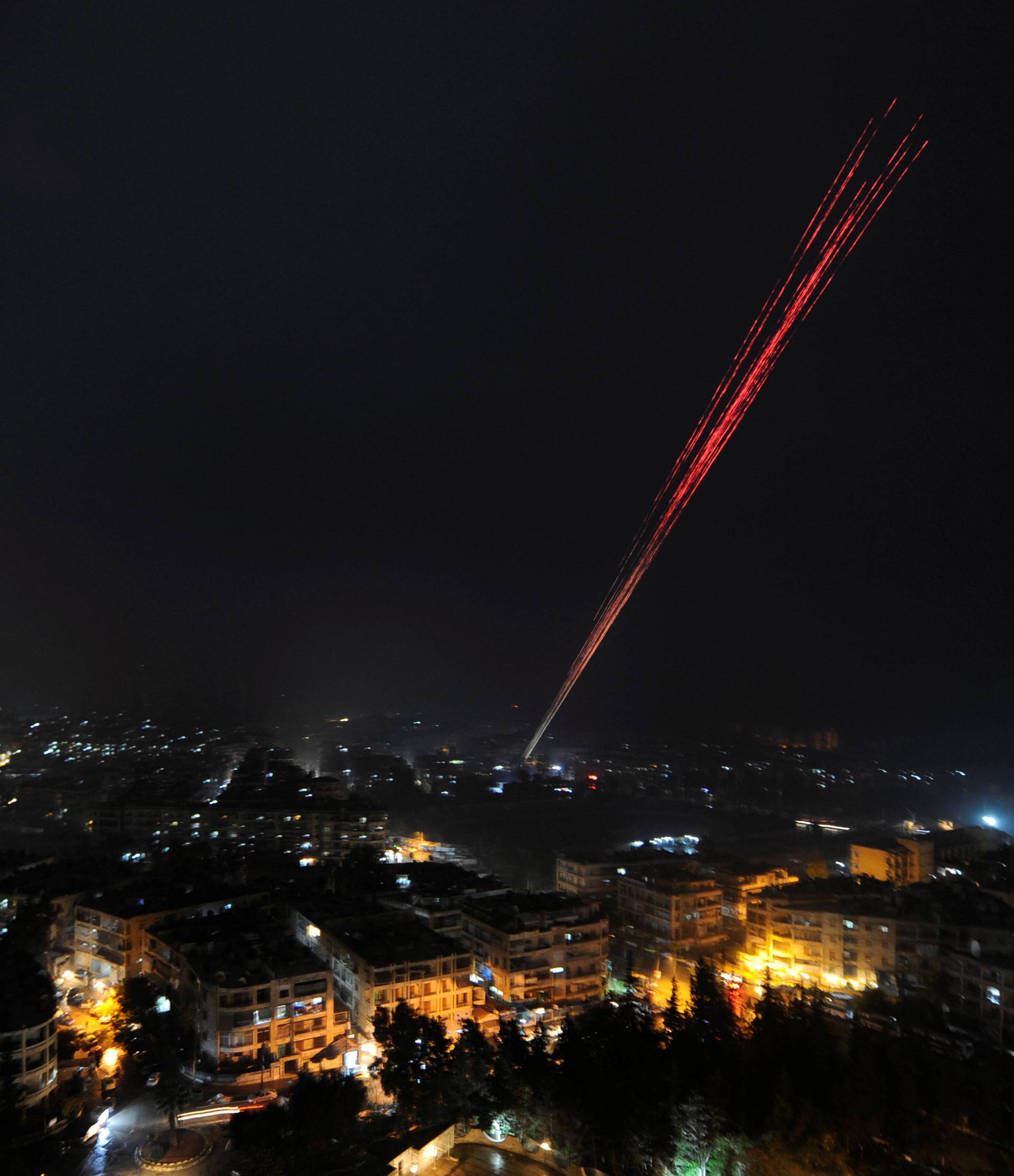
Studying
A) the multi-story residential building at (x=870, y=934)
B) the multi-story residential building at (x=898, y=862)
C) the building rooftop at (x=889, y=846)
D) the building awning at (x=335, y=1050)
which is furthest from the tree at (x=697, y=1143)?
the building rooftop at (x=889, y=846)

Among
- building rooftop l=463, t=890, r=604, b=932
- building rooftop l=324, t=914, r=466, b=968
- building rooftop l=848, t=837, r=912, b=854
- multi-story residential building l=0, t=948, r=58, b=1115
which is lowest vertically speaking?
multi-story residential building l=0, t=948, r=58, b=1115

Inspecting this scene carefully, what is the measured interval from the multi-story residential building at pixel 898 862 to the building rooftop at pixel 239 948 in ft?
26.5

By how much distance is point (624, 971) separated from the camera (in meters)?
7.69

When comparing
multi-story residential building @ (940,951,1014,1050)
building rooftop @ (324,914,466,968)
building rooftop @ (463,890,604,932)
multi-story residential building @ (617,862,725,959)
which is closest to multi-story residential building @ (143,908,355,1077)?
building rooftop @ (324,914,466,968)

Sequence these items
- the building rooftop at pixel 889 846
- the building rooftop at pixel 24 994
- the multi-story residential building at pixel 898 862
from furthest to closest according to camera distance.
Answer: the building rooftop at pixel 889 846 → the multi-story residential building at pixel 898 862 → the building rooftop at pixel 24 994

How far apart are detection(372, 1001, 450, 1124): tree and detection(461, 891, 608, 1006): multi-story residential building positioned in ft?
4.60

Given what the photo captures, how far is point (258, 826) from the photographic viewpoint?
1312cm

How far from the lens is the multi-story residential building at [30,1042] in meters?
4.64

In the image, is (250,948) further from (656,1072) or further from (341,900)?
(656,1072)

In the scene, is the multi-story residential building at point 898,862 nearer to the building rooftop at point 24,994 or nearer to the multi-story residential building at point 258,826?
the multi-story residential building at point 258,826

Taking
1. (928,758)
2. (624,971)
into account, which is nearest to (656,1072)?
(624,971)

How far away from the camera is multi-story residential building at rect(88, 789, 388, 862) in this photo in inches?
495

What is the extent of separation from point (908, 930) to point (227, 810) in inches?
419

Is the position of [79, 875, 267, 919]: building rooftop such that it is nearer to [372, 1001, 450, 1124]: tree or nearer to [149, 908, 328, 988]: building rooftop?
[149, 908, 328, 988]: building rooftop
